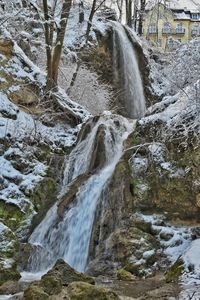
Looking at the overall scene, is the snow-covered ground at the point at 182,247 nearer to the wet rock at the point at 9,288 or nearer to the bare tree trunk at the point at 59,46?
the wet rock at the point at 9,288

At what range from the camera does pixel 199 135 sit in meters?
10.4

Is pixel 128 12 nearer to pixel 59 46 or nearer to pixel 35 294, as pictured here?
pixel 59 46

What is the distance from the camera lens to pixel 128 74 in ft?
64.7

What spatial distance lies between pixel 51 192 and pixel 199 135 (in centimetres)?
368

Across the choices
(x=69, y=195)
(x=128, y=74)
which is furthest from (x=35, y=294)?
(x=128, y=74)


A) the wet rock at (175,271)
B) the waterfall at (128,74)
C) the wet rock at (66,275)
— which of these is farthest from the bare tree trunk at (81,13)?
the wet rock at (66,275)

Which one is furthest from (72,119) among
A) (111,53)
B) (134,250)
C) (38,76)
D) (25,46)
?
(111,53)

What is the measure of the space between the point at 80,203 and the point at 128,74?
1032cm

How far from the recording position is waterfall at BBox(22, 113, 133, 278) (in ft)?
31.6

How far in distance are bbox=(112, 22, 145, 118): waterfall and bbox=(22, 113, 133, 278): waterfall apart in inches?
247

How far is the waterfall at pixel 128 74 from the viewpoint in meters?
19.2

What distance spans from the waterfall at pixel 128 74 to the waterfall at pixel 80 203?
20.6 feet

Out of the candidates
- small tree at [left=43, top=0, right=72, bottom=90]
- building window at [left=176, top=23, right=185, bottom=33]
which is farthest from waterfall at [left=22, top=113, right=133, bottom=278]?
building window at [left=176, top=23, right=185, bottom=33]

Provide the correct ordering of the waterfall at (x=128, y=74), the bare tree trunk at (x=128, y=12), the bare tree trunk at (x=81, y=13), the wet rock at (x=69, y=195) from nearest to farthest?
the wet rock at (x=69, y=195) < the waterfall at (x=128, y=74) < the bare tree trunk at (x=81, y=13) < the bare tree trunk at (x=128, y=12)
